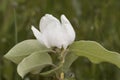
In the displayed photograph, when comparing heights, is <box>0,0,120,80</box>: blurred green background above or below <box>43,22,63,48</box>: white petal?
below

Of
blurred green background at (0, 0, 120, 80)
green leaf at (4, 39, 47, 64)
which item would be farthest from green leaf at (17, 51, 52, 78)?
blurred green background at (0, 0, 120, 80)

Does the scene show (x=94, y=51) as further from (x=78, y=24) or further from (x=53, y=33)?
(x=78, y=24)

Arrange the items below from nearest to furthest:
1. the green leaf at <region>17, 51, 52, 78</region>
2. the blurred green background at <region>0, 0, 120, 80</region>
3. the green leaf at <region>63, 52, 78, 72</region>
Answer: the green leaf at <region>17, 51, 52, 78</region>, the green leaf at <region>63, 52, 78, 72</region>, the blurred green background at <region>0, 0, 120, 80</region>

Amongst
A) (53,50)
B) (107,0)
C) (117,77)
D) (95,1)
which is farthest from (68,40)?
(95,1)

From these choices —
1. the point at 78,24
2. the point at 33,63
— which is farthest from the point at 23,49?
the point at 78,24

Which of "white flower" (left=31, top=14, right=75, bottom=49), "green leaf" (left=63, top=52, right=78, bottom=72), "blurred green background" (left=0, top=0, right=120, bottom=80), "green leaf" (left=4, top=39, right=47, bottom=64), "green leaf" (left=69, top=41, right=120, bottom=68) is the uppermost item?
"white flower" (left=31, top=14, right=75, bottom=49)

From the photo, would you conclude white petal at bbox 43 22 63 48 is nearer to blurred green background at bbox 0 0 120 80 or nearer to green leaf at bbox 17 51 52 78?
green leaf at bbox 17 51 52 78

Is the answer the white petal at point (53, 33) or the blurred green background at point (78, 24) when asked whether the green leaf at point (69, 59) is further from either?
Result: the blurred green background at point (78, 24)

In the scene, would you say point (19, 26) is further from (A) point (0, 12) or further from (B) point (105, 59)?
(B) point (105, 59)
